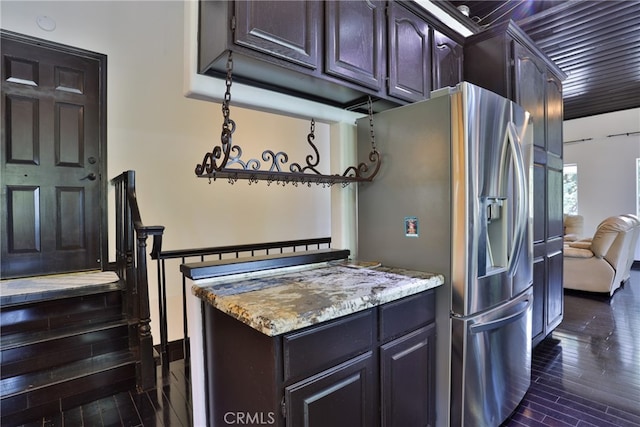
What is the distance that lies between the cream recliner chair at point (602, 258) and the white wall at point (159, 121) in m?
3.88

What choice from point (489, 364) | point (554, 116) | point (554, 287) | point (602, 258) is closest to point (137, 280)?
point (489, 364)

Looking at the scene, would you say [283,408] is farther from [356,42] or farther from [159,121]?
[159,121]

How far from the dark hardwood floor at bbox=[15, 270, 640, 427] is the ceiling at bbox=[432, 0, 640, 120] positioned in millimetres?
3005

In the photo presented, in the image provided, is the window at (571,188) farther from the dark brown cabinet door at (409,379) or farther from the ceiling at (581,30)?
the dark brown cabinet door at (409,379)

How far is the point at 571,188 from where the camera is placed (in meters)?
7.17

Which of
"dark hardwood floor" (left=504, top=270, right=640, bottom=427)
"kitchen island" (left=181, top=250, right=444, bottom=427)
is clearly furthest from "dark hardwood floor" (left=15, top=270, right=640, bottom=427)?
"kitchen island" (left=181, top=250, right=444, bottom=427)

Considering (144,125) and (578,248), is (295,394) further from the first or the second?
(578,248)

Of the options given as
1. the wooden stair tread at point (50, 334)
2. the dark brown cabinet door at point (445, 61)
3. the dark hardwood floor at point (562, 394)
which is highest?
the dark brown cabinet door at point (445, 61)

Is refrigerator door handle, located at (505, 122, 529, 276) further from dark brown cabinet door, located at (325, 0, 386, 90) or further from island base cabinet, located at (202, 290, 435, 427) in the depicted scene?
dark brown cabinet door, located at (325, 0, 386, 90)

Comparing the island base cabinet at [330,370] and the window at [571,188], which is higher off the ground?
the window at [571,188]

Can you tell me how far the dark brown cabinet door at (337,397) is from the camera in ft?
3.58

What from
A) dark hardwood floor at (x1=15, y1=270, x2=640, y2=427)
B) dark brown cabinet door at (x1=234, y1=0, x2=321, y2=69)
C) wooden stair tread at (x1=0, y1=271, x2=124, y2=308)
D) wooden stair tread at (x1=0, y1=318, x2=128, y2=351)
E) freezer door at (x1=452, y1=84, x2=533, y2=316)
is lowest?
dark hardwood floor at (x1=15, y1=270, x2=640, y2=427)

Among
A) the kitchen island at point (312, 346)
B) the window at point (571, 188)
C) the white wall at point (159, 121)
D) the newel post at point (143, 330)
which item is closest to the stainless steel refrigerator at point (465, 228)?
the kitchen island at point (312, 346)

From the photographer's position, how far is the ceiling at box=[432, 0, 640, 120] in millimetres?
3193
